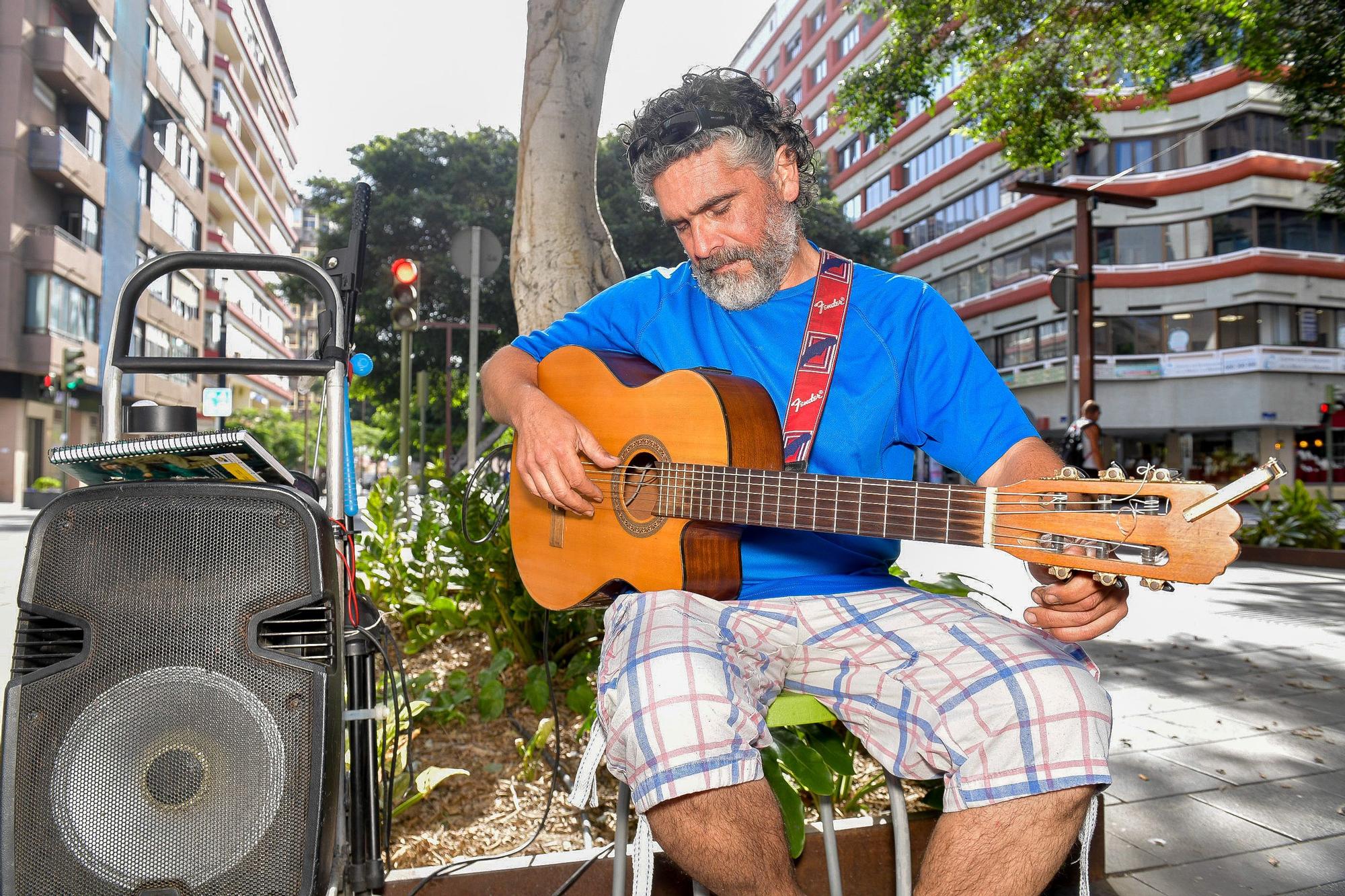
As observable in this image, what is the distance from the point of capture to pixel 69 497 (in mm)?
1515

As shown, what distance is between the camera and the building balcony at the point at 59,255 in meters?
26.8

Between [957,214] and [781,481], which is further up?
[957,214]

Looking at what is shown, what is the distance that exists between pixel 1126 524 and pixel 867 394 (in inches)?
30.7

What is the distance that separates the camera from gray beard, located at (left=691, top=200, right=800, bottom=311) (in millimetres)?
2238

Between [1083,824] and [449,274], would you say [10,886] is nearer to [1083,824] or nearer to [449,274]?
[1083,824]

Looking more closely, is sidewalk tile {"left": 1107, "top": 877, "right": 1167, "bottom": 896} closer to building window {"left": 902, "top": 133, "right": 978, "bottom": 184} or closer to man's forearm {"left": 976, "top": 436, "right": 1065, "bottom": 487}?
man's forearm {"left": 976, "top": 436, "right": 1065, "bottom": 487}

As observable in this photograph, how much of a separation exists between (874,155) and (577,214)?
41.2 metres

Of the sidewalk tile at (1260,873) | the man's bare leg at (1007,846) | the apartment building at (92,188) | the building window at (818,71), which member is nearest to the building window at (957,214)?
the building window at (818,71)

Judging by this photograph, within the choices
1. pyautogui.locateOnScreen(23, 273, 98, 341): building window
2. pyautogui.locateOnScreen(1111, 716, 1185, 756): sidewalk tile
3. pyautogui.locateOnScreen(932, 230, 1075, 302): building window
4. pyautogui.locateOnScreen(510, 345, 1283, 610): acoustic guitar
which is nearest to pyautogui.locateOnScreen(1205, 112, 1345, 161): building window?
pyautogui.locateOnScreen(932, 230, 1075, 302): building window

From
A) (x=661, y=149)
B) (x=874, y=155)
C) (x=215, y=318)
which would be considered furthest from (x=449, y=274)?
(x=215, y=318)

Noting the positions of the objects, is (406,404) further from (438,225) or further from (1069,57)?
(438,225)

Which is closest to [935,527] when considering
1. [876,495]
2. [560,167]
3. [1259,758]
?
[876,495]

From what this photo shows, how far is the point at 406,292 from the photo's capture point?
18.6 ft

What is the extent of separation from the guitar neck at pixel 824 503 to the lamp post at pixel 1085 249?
13.5 meters
